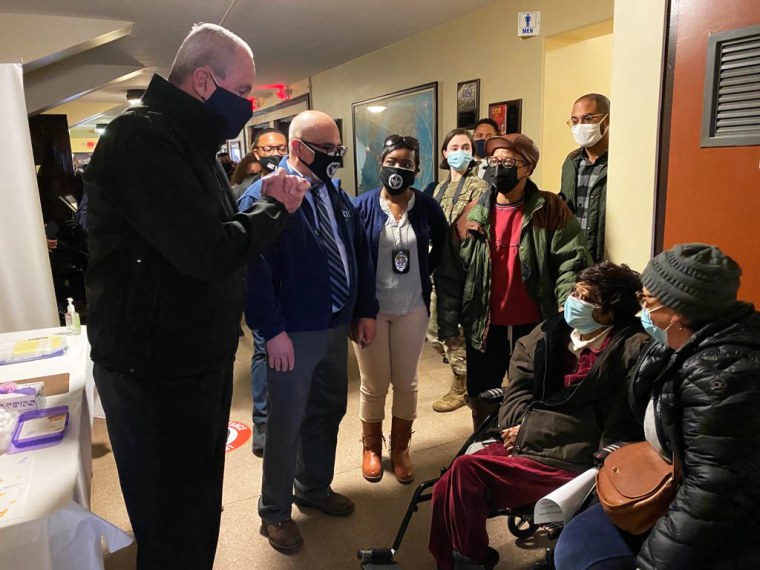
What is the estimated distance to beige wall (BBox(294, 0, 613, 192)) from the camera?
137 inches

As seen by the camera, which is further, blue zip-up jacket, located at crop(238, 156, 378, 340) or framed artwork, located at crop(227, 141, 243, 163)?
framed artwork, located at crop(227, 141, 243, 163)

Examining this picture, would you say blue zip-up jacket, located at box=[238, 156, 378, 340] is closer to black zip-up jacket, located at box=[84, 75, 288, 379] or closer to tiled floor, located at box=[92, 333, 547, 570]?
black zip-up jacket, located at box=[84, 75, 288, 379]

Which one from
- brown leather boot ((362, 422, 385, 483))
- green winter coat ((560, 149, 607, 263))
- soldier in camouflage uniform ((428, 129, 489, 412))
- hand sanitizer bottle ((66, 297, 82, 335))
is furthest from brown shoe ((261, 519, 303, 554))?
green winter coat ((560, 149, 607, 263))

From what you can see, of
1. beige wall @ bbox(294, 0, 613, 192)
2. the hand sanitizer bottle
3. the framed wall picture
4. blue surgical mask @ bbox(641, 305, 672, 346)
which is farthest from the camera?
the framed wall picture

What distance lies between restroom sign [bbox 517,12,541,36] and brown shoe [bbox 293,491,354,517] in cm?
310

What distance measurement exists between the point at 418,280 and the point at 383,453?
0.90m

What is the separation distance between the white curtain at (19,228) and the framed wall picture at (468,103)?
300 centimetres

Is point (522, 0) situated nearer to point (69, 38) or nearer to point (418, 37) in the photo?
point (418, 37)

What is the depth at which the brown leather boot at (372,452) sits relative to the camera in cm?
235

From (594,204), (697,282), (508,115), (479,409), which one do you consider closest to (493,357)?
(479,409)

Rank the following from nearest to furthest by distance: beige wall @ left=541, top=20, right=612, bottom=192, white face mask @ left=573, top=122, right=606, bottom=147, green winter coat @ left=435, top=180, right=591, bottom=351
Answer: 1. green winter coat @ left=435, top=180, right=591, bottom=351
2. white face mask @ left=573, top=122, right=606, bottom=147
3. beige wall @ left=541, top=20, right=612, bottom=192

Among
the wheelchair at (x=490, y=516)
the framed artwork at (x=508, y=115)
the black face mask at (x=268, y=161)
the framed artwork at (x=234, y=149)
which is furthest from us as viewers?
the framed artwork at (x=234, y=149)

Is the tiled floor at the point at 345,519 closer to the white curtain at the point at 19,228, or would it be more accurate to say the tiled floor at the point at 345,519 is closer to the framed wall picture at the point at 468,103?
the white curtain at the point at 19,228

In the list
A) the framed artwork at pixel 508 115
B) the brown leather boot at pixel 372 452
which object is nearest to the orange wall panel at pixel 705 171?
the brown leather boot at pixel 372 452
